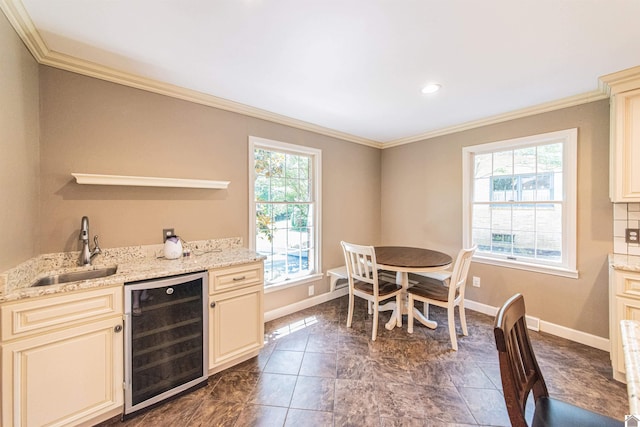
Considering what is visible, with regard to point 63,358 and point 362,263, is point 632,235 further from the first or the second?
point 63,358

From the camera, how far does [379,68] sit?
199 centimetres

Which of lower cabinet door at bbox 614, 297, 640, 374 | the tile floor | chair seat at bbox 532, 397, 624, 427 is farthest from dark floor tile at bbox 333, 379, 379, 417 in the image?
lower cabinet door at bbox 614, 297, 640, 374

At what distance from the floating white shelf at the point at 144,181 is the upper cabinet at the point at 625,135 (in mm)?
3362

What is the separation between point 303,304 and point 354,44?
285 cm

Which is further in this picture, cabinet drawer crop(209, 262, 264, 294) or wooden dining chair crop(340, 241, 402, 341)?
wooden dining chair crop(340, 241, 402, 341)

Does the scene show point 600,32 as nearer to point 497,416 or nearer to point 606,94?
point 606,94

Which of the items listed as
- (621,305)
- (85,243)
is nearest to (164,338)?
(85,243)

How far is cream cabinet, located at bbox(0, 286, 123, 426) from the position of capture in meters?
1.31

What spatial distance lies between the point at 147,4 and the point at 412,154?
11.2ft

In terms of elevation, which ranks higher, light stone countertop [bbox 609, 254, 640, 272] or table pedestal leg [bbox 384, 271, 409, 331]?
light stone countertop [bbox 609, 254, 640, 272]

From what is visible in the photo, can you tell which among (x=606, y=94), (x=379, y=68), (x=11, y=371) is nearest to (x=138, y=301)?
(x=11, y=371)

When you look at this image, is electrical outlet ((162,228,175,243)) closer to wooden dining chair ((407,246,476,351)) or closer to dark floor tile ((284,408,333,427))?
dark floor tile ((284,408,333,427))

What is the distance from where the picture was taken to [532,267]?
2.81 m

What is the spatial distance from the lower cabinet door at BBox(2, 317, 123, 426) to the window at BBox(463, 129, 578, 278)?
365 centimetres
